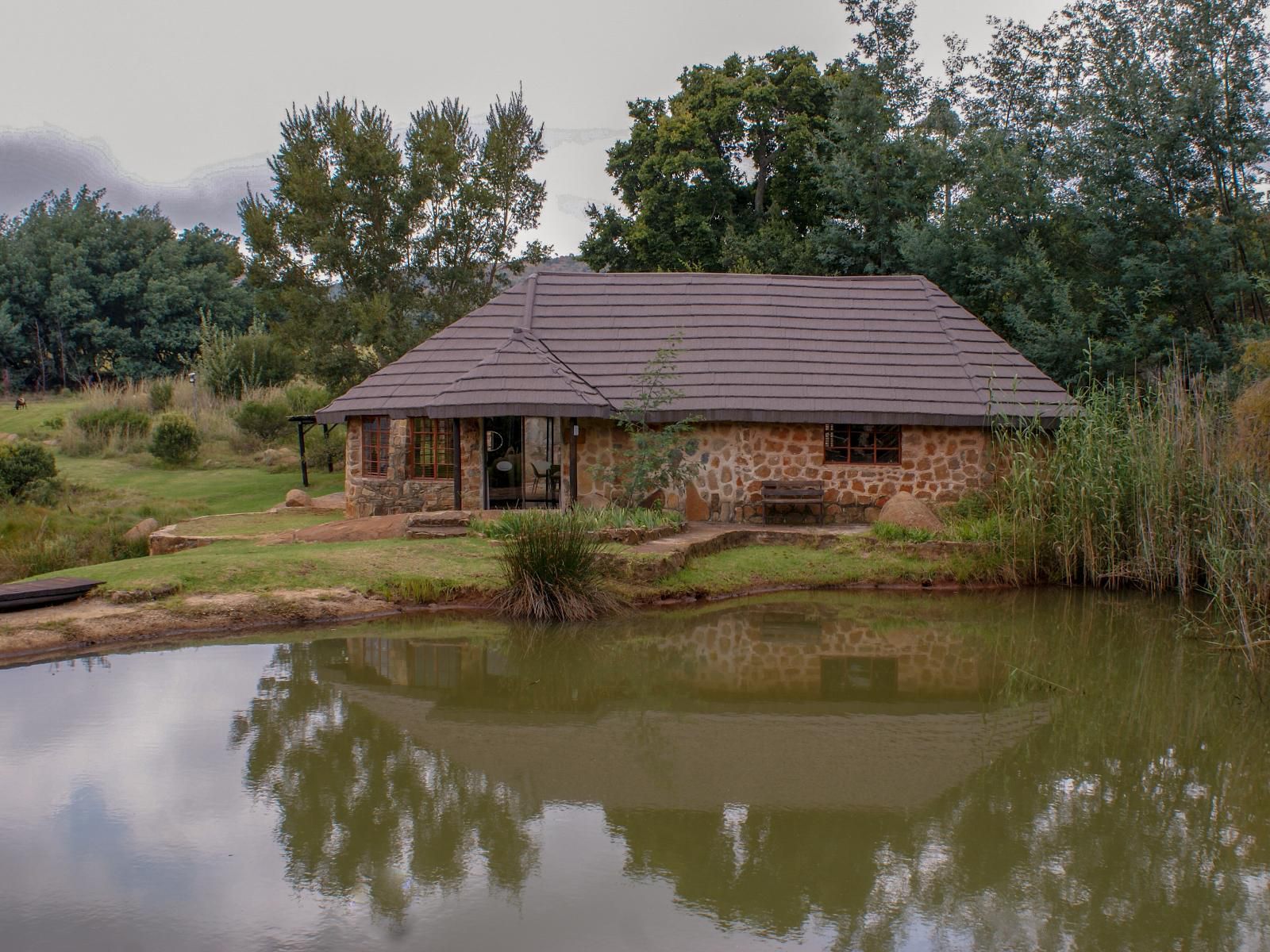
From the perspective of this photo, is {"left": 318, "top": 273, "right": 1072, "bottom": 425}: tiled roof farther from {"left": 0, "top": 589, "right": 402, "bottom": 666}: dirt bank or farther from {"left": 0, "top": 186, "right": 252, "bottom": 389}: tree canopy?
{"left": 0, "top": 186, "right": 252, "bottom": 389}: tree canopy

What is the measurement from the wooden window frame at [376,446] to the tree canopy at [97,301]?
1956 cm

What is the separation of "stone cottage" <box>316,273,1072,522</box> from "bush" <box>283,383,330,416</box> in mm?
8044

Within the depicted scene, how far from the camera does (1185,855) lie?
5.61m

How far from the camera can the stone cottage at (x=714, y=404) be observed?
49.7 feet

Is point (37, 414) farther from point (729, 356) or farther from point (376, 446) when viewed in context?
point (729, 356)

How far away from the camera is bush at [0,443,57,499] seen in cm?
1550

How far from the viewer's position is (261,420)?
A: 2350 cm

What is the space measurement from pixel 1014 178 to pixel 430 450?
39.4 ft

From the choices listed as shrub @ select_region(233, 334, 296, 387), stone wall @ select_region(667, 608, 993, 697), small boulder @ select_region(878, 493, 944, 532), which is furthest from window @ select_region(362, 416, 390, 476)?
shrub @ select_region(233, 334, 296, 387)

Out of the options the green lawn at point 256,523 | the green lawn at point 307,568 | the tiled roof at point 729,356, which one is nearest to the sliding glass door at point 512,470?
the tiled roof at point 729,356

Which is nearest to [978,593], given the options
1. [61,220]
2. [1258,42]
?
[1258,42]

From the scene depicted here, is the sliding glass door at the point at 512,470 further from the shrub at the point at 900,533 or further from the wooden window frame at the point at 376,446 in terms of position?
the shrub at the point at 900,533

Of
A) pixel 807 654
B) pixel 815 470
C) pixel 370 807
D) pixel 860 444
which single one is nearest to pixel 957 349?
pixel 860 444

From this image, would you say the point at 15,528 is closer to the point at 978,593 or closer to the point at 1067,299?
the point at 978,593
